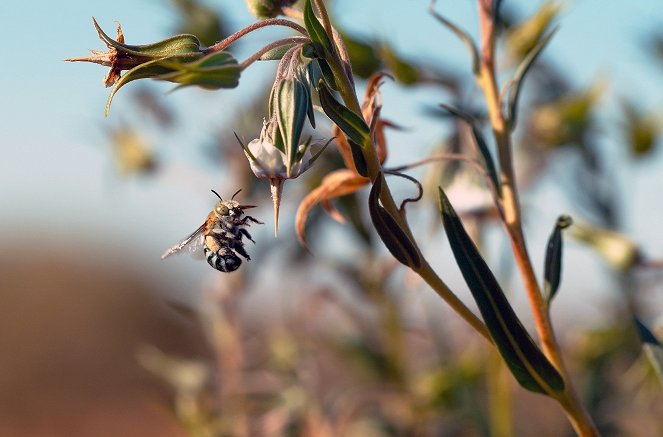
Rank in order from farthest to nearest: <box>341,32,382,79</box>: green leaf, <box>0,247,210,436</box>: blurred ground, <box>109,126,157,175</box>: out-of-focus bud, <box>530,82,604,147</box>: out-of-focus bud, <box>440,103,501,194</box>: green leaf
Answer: <box>0,247,210,436</box>: blurred ground < <box>109,126,157,175</box>: out-of-focus bud < <box>530,82,604,147</box>: out-of-focus bud < <box>341,32,382,79</box>: green leaf < <box>440,103,501,194</box>: green leaf

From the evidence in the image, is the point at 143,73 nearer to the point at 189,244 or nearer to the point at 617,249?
the point at 189,244

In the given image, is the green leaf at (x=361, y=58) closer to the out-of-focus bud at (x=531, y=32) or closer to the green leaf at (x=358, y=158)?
the out-of-focus bud at (x=531, y=32)

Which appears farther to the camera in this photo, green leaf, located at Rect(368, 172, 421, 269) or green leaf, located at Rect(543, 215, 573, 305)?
green leaf, located at Rect(543, 215, 573, 305)

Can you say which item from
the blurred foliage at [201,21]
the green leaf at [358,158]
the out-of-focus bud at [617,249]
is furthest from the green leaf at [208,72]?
the blurred foliage at [201,21]

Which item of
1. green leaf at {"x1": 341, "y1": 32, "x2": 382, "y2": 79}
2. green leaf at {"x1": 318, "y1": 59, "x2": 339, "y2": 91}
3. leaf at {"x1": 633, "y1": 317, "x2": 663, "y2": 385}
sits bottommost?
leaf at {"x1": 633, "y1": 317, "x2": 663, "y2": 385}

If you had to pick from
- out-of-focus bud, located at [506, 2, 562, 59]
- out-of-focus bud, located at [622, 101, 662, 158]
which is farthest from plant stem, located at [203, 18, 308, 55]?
out-of-focus bud, located at [622, 101, 662, 158]

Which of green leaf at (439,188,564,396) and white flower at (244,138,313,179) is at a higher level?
white flower at (244,138,313,179)

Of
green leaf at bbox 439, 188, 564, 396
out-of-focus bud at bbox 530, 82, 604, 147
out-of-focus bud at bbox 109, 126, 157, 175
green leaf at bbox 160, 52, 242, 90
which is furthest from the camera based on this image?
out-of-focus bud at bbox 109, 126, 157, 175

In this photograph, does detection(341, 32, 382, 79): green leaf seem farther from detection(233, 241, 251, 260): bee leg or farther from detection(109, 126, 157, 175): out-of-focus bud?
detection(109, 126, 157, 175): out-of-focus bud
